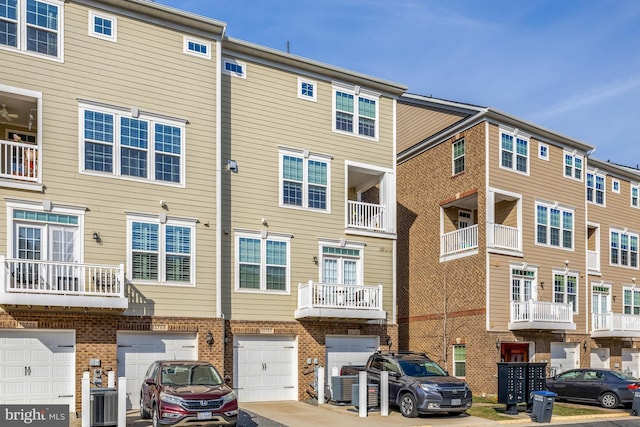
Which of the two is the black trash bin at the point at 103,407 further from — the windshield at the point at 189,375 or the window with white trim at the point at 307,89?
the window with white trim at the point at 307,89

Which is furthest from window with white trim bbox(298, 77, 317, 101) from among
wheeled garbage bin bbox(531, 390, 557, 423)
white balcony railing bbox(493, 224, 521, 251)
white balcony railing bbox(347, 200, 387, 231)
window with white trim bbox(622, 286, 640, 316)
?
window with white trim bbox(622, 286, 640, 316)

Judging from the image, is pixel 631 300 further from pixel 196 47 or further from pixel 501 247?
pixel 196 47

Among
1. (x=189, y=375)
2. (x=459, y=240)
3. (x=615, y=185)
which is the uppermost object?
(x=615, y=185)

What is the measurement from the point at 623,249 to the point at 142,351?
2647cm

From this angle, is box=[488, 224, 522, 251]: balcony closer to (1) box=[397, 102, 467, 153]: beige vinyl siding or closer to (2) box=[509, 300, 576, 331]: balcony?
(2) box=[509, 300, 576, 331]: balcony

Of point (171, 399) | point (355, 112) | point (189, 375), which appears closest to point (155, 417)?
point (171, 399)

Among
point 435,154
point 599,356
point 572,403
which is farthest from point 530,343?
point 435,154

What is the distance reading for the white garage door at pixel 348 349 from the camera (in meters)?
23.1

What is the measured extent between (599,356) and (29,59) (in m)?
27.6

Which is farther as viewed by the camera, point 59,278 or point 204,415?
point 59,278

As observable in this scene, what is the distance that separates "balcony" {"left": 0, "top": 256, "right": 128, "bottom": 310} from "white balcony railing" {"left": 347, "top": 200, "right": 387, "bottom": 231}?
9.12 m

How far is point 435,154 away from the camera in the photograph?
29.9 meters

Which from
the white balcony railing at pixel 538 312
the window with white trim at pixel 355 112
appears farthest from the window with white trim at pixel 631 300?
the window with white trim at pixel 355 112

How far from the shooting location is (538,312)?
2622 cm
